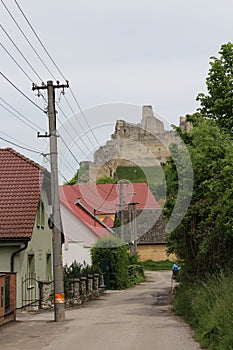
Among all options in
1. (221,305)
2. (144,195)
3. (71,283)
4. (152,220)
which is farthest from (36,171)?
(144,195)

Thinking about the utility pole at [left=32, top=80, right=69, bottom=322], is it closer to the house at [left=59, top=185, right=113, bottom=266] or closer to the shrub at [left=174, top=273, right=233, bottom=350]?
the shrub at [left=174, top=273, right=233, bottom=350]

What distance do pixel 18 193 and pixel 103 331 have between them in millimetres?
12549

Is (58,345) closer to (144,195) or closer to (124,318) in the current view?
(124,318)

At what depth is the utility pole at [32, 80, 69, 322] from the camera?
21.9 meters

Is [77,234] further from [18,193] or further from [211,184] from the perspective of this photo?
[211,184]

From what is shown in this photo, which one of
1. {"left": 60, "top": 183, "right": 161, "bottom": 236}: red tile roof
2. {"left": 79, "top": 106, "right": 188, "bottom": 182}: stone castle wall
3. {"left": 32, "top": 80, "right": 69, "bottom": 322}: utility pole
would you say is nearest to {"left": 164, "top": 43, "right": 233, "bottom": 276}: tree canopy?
{"left": 32, "top": 80, "right": 69, "bottom": 322}: utility pole

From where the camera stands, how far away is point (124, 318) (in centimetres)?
2158

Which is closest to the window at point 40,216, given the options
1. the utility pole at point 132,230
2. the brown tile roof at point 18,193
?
the brown tile roof at point 18,193

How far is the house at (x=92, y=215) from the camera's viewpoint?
151 feet

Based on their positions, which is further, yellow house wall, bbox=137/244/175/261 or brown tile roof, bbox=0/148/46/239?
yellow house wall, bbox=137/244/175/261

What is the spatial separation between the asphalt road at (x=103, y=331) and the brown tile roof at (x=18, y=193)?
3.49m

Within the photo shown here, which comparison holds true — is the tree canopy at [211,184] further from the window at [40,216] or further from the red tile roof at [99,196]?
the red tile roof at [99,196]

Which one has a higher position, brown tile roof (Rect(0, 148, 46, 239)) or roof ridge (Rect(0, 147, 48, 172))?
roof ridge (Rect(0, 147, 48, 172))

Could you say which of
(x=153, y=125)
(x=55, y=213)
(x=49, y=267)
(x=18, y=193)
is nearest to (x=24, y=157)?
(x=18, y=193)
